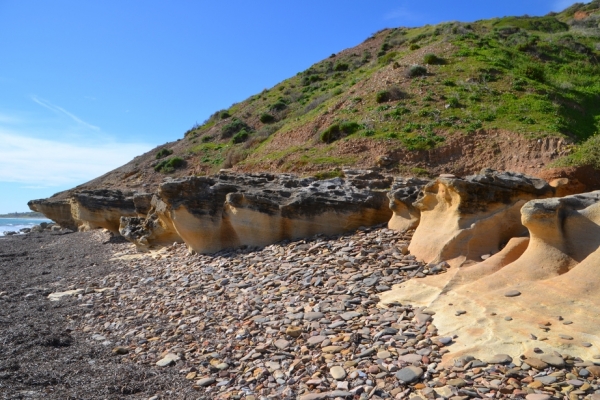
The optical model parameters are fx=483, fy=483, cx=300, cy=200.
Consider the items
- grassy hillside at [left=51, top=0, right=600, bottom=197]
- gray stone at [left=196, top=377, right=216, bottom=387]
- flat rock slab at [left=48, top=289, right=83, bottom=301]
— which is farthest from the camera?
grassy hillside at [left=51, top=0, right=600, bottom=197]

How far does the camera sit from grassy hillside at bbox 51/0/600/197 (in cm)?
1653

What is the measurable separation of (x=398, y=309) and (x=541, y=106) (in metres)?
15.1

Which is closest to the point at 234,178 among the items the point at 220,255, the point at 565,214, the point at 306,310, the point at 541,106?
the point at 220,255

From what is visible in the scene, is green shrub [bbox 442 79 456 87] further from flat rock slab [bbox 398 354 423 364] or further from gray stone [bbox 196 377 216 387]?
gray stone [bbox 196 377 216 387]

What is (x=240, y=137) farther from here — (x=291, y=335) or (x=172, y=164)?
(x=291, y=335)

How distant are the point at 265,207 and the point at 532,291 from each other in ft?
23.9

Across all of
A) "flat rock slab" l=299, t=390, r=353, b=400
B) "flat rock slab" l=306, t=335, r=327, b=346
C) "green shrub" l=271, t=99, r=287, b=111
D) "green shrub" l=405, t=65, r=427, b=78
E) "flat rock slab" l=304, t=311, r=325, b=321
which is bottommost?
"flat rock slab" l=299, t=390, r=353, b=400

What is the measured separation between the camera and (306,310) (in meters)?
7.80

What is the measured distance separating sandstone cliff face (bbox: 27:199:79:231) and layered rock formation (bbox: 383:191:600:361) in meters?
29.8

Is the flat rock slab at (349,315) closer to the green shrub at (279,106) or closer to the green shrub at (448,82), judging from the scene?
the green shrub at (448,82)

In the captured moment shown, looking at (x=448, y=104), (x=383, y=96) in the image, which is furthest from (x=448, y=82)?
(x=383, y=96)

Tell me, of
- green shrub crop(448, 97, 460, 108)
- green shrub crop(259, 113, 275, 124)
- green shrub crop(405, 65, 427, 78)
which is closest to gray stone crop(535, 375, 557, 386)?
green shrub crop(448, 97, 460, 108)

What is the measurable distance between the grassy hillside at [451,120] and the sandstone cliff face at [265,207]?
2.98 meters

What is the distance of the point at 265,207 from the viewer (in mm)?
12453
